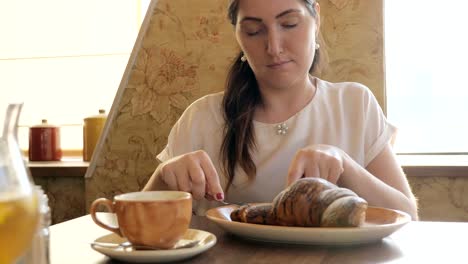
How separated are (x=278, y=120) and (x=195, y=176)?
0.54 meters

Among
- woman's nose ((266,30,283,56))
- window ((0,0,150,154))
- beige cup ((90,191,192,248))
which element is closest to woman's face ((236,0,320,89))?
woman's nose ((266,30,283,56))

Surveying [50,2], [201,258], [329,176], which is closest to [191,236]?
[201,258]

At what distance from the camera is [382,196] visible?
1.18 metres

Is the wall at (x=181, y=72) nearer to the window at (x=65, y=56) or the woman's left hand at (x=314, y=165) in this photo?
the window at (x=65, y=56)

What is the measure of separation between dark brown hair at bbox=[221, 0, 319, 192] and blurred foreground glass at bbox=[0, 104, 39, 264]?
38.7 inches

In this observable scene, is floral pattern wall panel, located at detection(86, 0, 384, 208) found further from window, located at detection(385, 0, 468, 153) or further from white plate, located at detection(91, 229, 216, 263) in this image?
white plate, located at detection(91, 229, 216, 263)

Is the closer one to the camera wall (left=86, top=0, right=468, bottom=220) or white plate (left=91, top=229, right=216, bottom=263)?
white plate (left=91, top=229, right=216, bottom=263)

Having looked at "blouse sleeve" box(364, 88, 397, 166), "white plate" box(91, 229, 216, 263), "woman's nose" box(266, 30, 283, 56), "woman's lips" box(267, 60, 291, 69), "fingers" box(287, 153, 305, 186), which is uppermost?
"woman's nose" box(266, 30, 283, 56)

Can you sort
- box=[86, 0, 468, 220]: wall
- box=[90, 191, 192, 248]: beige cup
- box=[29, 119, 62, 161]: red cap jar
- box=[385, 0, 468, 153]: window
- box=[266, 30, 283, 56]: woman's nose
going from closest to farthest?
1. box=[90, 191, 192, 248]: beige cup
2. box=[266, 30, 283, 56]: woman's nose
3. box=[86, 0, 468, 220]: wall
4. box=[385, 0, 468, 153]: window
5. box=[29, 119, 62, 161]: red cap jar

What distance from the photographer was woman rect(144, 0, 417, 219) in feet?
4.44

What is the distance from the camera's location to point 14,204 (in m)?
0.45

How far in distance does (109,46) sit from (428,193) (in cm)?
134

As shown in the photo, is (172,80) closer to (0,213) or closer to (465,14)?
(465,14)

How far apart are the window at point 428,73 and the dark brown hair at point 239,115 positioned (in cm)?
68
